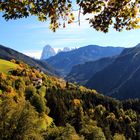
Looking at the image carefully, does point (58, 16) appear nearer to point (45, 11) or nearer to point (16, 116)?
point (45, 11)

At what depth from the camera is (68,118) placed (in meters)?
178

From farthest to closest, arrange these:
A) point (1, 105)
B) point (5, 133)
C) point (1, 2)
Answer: point (1, 105), point (5, 133), point (1, 2)

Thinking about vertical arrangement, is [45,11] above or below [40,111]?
above

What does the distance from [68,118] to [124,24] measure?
534ft

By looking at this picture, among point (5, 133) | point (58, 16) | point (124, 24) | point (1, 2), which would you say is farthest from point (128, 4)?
point (5, 133)

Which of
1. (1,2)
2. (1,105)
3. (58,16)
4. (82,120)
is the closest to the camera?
(1,2)

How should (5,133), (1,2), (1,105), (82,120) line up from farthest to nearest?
(82,120) → (1,105) → (5,133) → (1,2)

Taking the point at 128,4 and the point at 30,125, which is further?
the point at 30,125

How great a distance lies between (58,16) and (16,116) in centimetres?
8849

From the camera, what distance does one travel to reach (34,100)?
187625mm

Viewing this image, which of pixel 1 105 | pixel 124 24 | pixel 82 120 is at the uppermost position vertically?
pixel 124 24

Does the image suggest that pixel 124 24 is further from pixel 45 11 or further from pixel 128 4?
pixel 45 11

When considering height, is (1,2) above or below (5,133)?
above

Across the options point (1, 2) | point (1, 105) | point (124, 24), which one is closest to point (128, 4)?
point (124, 24)
